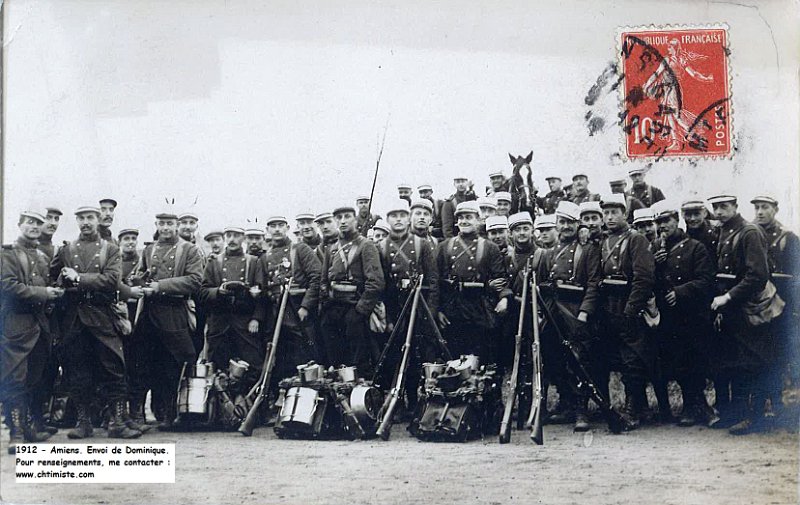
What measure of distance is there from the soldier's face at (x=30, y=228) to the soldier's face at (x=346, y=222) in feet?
7.04

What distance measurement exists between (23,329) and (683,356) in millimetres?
4666

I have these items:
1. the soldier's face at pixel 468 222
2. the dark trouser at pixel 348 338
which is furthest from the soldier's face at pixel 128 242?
the soldier's face at pixel 468 222

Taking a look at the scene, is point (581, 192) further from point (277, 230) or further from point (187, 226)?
point (187, 226)

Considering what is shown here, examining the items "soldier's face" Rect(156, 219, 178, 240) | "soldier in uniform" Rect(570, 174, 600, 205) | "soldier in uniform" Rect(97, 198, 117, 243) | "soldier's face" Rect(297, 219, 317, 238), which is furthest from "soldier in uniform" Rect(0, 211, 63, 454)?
"soldier in uniform" Rect(570, 174, 600, 205)

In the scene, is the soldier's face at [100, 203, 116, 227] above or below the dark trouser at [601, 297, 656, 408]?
above

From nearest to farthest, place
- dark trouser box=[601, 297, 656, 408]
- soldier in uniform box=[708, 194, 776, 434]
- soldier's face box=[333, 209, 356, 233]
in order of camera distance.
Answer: soldier in uniform box=[708, 194, 776, 434] < dark trouser box=[601, 297, 656, 408] < soldier's face box=[333, 209, 356, 233]

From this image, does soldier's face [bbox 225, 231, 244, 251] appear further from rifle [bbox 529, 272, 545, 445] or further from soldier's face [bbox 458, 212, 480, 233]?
rifle [bbox 529, 272, 545, 445]

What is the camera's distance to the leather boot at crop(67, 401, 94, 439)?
213 inches

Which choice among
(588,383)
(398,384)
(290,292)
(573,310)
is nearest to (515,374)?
(588,383)

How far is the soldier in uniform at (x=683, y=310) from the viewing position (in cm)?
520

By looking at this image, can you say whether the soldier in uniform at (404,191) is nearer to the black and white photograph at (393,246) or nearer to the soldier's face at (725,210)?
the black and white photograph at (393,246)

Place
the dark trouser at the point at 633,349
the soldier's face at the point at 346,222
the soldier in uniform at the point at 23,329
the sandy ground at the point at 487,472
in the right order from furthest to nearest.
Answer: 1. the soldier's face at the point at 346,222
2. the soldier in uniform at the point at 23,329
3. the dark trouser at the point at 633,349
4. the sandy ground at the point at 487,472

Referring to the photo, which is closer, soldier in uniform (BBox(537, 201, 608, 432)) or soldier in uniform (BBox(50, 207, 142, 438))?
soldier in uniform (BBox(537, 201, 608, 432))

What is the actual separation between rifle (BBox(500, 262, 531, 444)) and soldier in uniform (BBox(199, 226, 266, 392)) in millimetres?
1840
